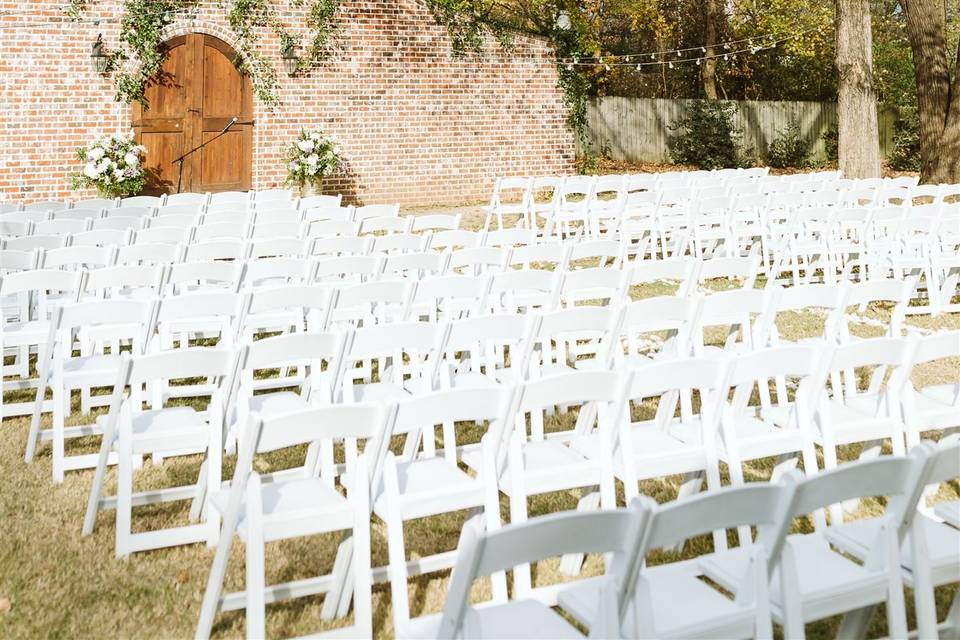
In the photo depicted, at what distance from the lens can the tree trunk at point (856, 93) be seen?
619 inches

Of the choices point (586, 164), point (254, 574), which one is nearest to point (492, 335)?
point (254, 574)

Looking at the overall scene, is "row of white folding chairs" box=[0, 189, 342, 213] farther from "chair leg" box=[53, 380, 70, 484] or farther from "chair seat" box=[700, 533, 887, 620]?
"chair seat" box=[700, 533, 887, 620]

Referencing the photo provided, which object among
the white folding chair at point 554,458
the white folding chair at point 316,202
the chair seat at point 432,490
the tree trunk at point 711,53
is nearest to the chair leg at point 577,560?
the white folding chair at point 554,458

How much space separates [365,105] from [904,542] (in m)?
15.2

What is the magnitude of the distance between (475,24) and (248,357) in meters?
14.9

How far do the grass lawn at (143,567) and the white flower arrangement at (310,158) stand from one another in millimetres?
11333

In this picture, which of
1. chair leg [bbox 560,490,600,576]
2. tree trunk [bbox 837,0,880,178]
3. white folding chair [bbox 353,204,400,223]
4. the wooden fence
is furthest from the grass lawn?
the wooden fence

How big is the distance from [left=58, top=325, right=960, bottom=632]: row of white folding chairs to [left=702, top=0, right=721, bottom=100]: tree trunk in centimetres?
2492

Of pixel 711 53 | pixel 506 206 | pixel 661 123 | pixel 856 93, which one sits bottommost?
pixel 506 206

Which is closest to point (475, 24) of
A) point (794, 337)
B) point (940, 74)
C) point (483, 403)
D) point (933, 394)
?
point (940, 74)

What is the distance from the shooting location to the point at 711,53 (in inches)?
1096

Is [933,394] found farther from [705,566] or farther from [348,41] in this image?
[348,41]

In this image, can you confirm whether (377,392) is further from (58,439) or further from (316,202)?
(316,202)

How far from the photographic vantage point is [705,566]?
9.62 ft
